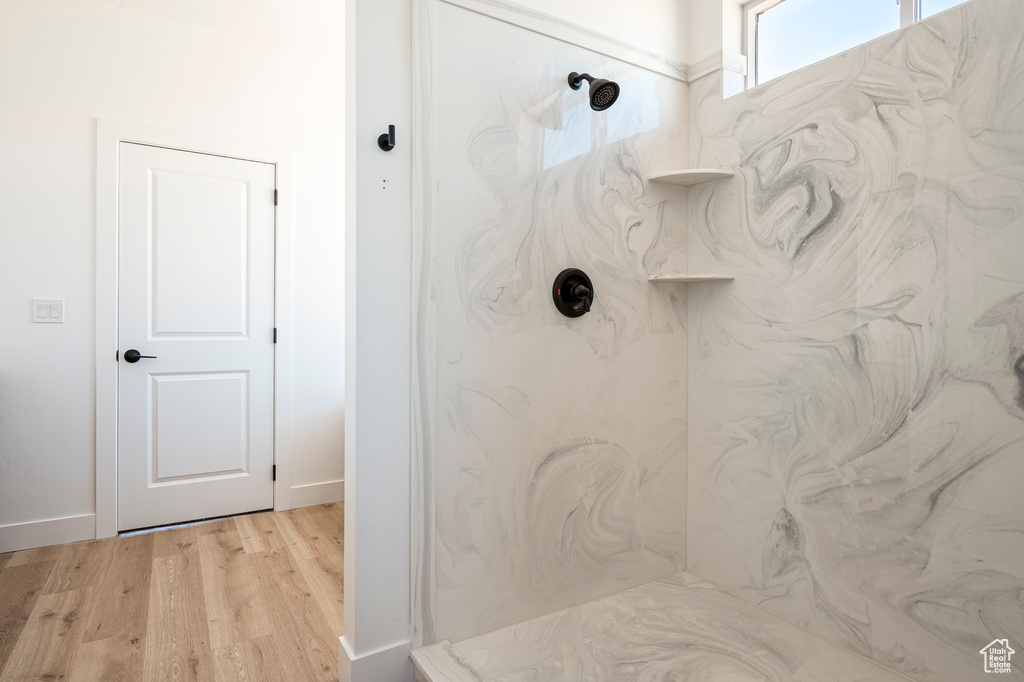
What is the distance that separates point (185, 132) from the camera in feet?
9.47

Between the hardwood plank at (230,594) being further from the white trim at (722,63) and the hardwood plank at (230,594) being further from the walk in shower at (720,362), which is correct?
the white trim at (722,63)

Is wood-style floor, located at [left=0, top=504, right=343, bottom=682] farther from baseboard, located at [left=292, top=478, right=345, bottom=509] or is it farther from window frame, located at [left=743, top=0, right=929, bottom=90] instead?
window frame, located at [left=743, top=0, right=929, bottom=90]

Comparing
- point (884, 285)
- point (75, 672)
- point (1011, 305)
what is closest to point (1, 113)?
point (75, 672)

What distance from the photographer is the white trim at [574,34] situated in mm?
1706

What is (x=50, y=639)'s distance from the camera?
181cm

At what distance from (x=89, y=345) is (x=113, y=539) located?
0.99 meters

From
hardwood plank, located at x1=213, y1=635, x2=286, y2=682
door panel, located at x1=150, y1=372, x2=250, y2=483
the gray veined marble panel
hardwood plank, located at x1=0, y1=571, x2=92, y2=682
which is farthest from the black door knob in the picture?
the gray veined marble panel

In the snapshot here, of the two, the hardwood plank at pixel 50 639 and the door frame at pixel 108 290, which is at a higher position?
the door frame at pixel 108 290

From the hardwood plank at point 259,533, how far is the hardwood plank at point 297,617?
114mm

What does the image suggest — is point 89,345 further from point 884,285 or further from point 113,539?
point 884,285

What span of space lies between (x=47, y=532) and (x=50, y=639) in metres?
1.06

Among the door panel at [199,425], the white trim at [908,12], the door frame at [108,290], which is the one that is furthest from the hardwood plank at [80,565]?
the white trim at [908,12]

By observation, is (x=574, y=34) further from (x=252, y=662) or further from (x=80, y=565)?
(x=80, y=565)

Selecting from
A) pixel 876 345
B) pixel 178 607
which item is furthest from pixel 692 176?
pixel 178 607
